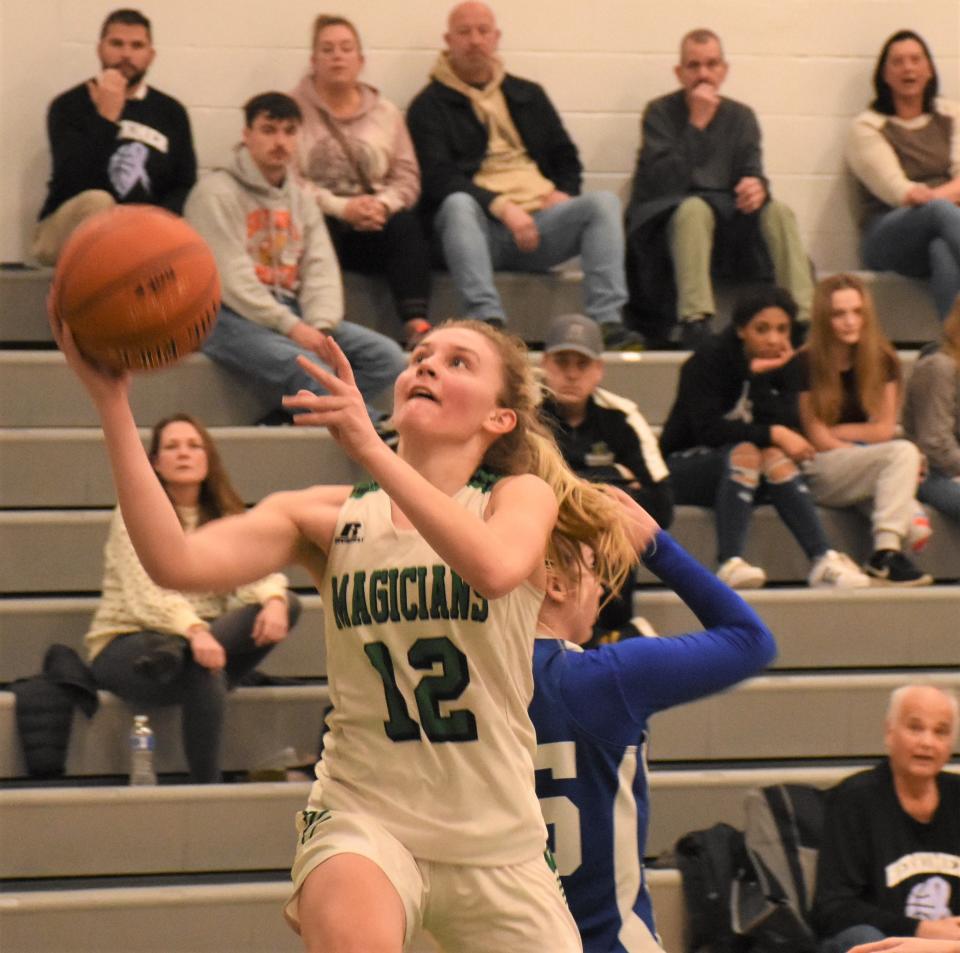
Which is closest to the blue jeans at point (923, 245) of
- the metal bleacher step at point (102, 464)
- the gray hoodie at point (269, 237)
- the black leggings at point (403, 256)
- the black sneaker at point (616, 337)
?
the black sneaker at point (616, 337)

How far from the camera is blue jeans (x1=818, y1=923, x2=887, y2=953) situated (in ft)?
14.6

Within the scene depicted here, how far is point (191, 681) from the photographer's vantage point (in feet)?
16.6

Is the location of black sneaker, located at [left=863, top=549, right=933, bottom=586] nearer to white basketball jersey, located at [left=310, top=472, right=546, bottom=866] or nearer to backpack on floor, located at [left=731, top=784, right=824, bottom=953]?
backpack on floor, located at [left=731, top=784, right=824, bottom=953]

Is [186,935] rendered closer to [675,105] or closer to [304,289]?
[304,289]

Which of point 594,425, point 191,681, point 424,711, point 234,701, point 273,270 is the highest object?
point 273,270

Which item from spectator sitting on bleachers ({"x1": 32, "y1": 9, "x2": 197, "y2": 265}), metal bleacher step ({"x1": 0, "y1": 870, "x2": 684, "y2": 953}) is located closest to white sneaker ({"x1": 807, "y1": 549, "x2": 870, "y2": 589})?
metal bleacher step ({"x1": 0, "y1": 870, "x2": 684, "y2": 953})

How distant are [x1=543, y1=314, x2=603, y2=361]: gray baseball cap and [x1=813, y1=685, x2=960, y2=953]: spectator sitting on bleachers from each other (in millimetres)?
1512

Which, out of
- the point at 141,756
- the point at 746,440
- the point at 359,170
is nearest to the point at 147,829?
the point at 141,756

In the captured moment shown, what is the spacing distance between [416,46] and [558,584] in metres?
5.10

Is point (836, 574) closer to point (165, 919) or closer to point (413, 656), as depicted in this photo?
point (165, 919)

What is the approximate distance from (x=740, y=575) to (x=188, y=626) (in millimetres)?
1860

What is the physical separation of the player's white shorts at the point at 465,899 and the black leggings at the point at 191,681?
94.2 inches

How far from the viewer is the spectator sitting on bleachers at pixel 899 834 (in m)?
4.57

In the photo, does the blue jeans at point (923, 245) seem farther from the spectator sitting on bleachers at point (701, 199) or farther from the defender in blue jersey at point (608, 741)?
the defender in blue jersey at point (608, 741)
